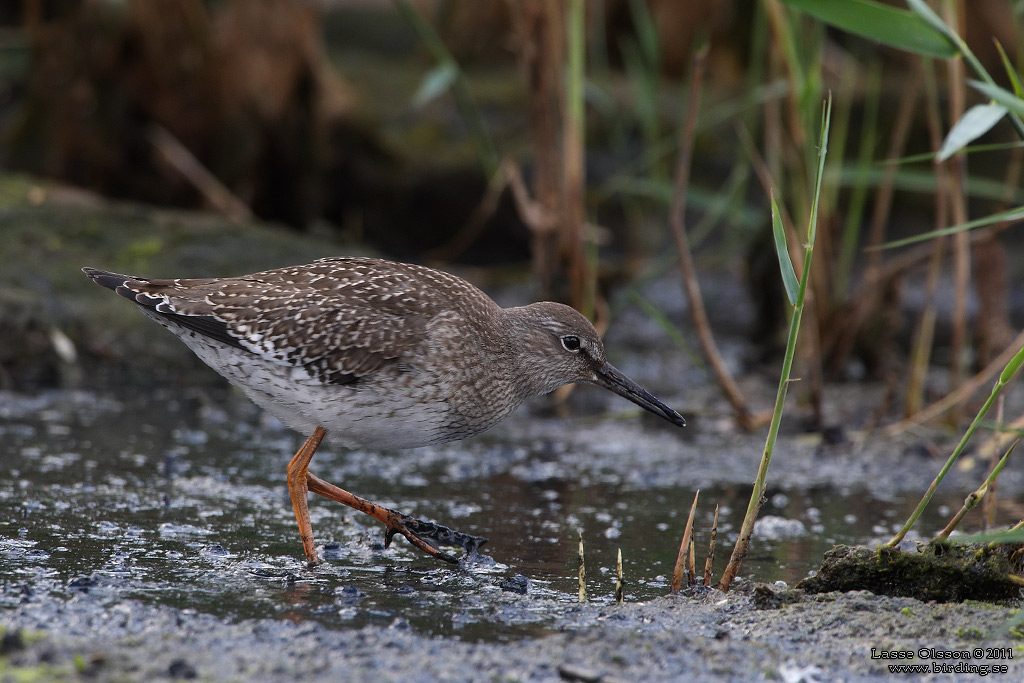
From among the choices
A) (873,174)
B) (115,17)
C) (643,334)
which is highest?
(115,17)

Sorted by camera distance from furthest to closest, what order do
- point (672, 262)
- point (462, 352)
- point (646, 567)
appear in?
point (672, 262)
point (462, 352)
point (646, 567)

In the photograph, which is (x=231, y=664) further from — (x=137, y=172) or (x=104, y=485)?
(x=137, y=172)

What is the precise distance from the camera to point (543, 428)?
800 centimetres

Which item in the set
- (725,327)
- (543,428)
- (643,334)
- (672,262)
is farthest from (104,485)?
(725,327)

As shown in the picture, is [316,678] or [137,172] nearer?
[316,678]

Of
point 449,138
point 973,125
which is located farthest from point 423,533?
point 449,138

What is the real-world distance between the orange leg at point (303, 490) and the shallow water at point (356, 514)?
0.34 feet

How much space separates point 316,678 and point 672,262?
616 cm

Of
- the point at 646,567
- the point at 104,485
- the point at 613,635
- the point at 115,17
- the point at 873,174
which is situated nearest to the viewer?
the point at 613,635

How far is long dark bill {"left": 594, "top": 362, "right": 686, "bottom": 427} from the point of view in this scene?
5895mm

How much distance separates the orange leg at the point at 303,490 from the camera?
16.5ft

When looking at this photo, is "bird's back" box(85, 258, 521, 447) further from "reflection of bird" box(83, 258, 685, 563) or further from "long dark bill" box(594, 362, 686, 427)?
"long dark bill" box(594, 362, 686, 427)

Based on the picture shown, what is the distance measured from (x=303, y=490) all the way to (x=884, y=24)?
11.1ft

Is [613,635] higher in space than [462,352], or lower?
lower
